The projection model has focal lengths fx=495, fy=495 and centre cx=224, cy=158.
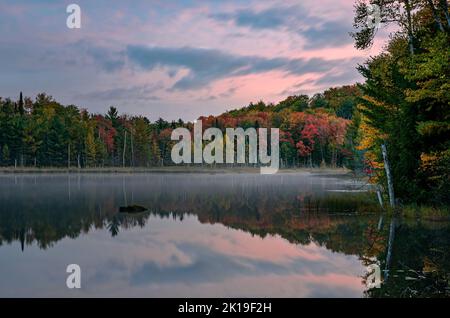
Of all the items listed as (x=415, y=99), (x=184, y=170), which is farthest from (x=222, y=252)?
(x=184, y=170)

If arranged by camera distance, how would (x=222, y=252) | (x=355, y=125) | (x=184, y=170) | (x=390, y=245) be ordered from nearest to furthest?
1. (x=390, y=245)
2. (x=222, y=252)
3. (x=355, y=125)
4. (x=184, y=170)

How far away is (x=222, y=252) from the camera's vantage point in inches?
730

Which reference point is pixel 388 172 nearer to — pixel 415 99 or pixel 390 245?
pixel 415 99

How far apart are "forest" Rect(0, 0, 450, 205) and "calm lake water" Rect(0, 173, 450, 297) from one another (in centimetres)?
381

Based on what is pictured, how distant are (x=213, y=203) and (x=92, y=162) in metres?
78.5

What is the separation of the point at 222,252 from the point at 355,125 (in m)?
63.0

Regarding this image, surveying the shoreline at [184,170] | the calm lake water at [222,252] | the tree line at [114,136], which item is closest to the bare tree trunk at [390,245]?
the calm lake water at [222,252]

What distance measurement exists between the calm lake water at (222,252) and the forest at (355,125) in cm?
381

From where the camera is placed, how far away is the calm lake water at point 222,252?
12.8 meters

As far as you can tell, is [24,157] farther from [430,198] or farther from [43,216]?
[430,198]

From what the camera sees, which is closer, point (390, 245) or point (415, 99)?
point (390, 245)

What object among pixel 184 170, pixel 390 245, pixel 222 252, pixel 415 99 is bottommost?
pixel 184 170

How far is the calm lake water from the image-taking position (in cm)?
1276

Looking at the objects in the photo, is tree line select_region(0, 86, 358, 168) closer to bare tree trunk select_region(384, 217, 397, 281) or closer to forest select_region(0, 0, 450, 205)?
forest select_region(0, 0, 450, 205)
